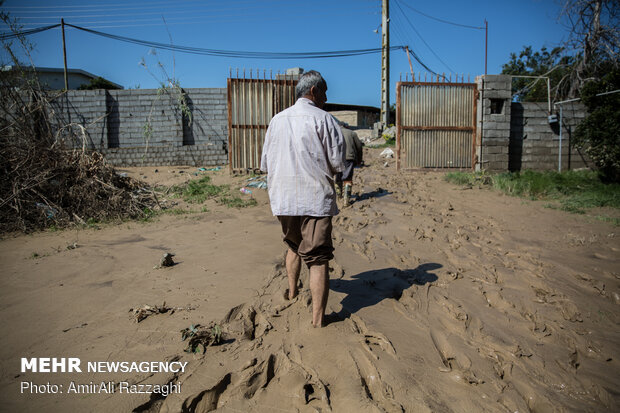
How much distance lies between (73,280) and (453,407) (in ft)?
10.7

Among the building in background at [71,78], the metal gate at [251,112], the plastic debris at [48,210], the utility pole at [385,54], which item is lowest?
the plastic debris at [48,210]

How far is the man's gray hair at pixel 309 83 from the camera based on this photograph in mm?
2531

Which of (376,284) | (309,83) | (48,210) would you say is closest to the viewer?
(309,83)

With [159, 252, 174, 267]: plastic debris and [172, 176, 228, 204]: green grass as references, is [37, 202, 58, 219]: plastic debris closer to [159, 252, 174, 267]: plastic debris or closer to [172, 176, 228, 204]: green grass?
[172, 176, 228, 204]: green grass

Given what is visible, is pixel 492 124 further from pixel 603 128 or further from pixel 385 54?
pixel 385 54

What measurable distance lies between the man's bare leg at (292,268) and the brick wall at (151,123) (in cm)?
933

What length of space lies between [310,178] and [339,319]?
103cm

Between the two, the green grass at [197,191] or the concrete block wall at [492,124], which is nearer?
the green grass at [197,191]

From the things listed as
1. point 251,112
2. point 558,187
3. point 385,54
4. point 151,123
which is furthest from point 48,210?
point 385,54

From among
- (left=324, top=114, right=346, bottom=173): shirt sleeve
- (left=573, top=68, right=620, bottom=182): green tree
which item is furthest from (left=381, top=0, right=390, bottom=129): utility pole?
(left=324, top=114, right=346, bottom=173): shirt sleeve

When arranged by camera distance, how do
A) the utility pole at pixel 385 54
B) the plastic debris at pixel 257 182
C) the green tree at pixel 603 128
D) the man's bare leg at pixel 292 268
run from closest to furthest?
the man's bare leg at pixel 292 268 → the plastic debris at pixel 257 182 → the green tree at pixel 603 128 → the utility pole at pixel 385 54

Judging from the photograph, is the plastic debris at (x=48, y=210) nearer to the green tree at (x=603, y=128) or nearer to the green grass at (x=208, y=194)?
the green grass at (x=208, y=194)

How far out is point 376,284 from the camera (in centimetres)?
338

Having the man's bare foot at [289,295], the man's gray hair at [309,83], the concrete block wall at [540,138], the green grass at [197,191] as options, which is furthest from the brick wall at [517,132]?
the man's bare foot at [289,295]
